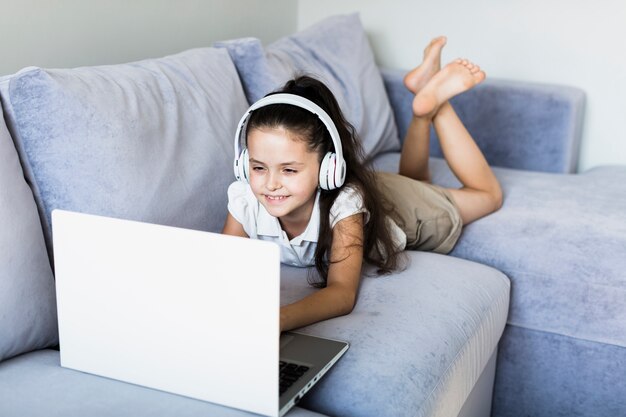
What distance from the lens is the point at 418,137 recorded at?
210 cm

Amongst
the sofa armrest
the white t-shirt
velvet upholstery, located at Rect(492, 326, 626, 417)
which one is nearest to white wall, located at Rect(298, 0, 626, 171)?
the sofa armrest

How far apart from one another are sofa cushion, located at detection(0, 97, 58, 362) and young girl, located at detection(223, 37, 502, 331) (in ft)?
1.25

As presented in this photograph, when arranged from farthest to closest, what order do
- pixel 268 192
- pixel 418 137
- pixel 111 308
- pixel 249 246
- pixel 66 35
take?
pixel 418 137 → pixel 66 35 → pixel 268 192 → pixel 111 308 → pixel 249 246

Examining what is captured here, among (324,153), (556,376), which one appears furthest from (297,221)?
(556,376)

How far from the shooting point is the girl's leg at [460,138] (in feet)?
6.53

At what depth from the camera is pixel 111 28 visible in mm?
2043

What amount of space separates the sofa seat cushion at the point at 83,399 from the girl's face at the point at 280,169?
446 millimetres

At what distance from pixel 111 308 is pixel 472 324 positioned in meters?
0.69

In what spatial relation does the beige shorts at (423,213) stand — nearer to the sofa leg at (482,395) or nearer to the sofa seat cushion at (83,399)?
the sofa leg at (482,395)

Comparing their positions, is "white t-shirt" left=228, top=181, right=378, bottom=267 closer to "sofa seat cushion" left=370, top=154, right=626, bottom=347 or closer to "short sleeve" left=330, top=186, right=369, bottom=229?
Answer: "short sleeve" left=330, top=186, right=369, bottom=229

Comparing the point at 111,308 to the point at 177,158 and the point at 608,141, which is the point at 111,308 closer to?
the point at 177,158

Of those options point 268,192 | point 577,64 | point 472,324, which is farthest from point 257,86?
point 577,64

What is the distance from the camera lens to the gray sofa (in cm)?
122

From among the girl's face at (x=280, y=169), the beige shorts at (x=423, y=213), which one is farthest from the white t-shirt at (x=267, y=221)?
the beige shorts at (x=423, y=213)
